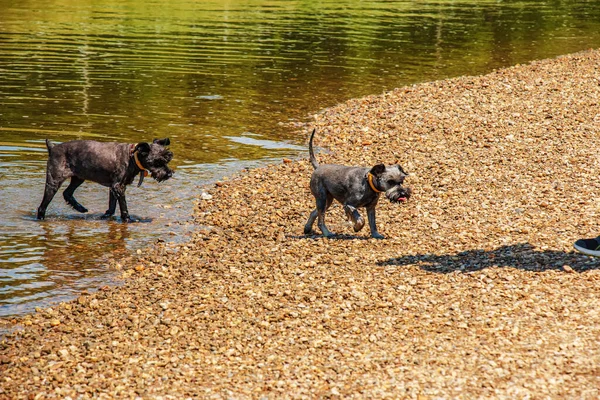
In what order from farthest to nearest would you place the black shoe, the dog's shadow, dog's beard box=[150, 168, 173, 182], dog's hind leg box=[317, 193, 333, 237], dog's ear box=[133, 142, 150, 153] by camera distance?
dog's beard box=[150, 168, 173, 182] < dog's ear box=[133, 142, 150, 153] < dog's hind leg box=[317, 193, 333, 237] < the dog's shadow < the black shoe

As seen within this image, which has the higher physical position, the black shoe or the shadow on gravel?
the black shoe

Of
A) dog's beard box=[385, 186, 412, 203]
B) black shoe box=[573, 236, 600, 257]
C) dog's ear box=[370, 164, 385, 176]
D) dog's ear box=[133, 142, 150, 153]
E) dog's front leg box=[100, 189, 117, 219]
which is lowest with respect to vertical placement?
dog's front leg box=[100, 189, 117, 219]

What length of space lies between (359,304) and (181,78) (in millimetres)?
20755

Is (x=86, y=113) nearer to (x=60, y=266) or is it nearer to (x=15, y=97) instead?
(x=15, y=97)

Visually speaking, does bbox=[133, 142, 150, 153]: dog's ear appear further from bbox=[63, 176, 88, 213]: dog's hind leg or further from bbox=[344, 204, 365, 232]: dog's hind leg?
bbox=[344, 204, 365, 232]: dog's hind leg

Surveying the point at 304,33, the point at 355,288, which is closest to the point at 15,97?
the point at 355,288

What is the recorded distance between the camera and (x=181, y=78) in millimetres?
28984

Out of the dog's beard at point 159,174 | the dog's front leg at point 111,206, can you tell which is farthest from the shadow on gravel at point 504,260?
the dog's front leg at point 111,206

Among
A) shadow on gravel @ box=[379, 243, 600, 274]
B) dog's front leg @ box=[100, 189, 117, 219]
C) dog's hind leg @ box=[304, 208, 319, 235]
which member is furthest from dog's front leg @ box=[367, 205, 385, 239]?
dog's front leg @ box=[100, 189, 117, 219]

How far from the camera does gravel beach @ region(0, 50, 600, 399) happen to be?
7.88m

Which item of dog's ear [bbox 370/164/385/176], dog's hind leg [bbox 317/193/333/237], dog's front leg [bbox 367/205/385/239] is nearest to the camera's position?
dog's ear [bbox 370/164/385/176]

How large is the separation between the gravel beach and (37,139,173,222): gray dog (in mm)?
1312

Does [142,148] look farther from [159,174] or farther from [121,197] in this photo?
[121,197]

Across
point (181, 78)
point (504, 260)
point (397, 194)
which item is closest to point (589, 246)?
point (504, 260)
